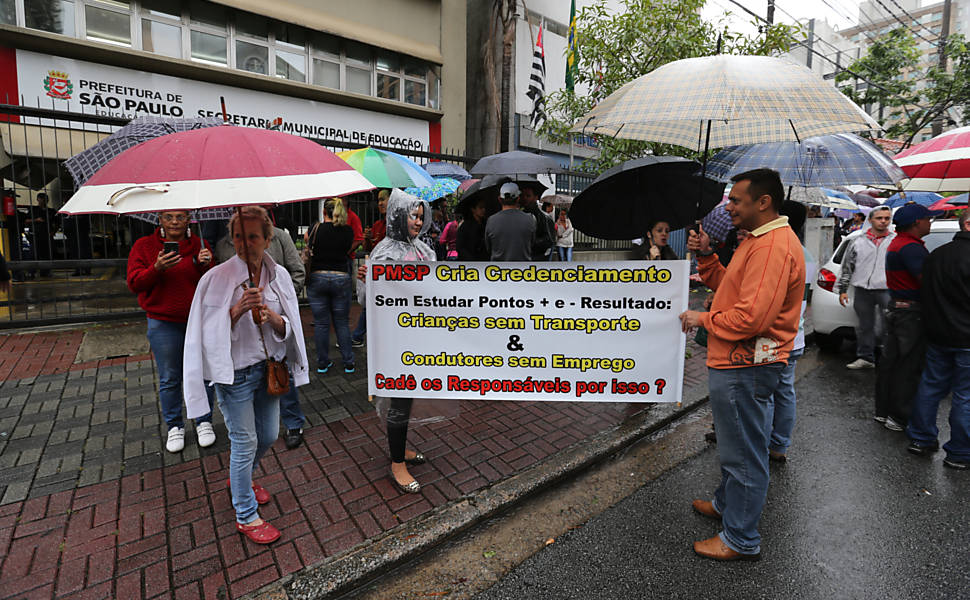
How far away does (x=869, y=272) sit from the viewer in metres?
5.84

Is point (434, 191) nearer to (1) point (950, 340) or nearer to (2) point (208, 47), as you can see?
(1) point (950, 340)

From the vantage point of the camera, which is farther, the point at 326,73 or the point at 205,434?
the point at 326,73

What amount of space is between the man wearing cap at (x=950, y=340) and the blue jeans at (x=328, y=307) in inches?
206

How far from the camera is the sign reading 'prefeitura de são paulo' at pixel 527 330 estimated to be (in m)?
3.52

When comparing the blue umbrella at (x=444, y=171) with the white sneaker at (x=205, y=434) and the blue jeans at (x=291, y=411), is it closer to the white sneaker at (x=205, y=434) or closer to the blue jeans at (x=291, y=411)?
the blue jeans at (x=291, y=411)

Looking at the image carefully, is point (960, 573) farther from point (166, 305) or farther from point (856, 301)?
point (166, 305)

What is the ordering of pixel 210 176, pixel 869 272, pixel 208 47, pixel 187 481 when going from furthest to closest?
pixel 208 47
pixel 869 272
pixel 187 481
pixel 210 176

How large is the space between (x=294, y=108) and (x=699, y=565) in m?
12.9

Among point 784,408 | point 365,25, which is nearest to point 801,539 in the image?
point 784,408

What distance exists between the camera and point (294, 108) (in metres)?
12.4

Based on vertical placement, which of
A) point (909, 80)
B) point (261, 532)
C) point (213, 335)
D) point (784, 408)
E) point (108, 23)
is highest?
point (909, 80)

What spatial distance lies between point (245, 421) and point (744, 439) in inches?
108

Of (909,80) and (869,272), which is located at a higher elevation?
(909,80)

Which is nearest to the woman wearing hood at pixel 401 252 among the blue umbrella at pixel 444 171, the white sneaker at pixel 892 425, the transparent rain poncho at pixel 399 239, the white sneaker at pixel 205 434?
the transparent rain poncho at pixel 399 239
